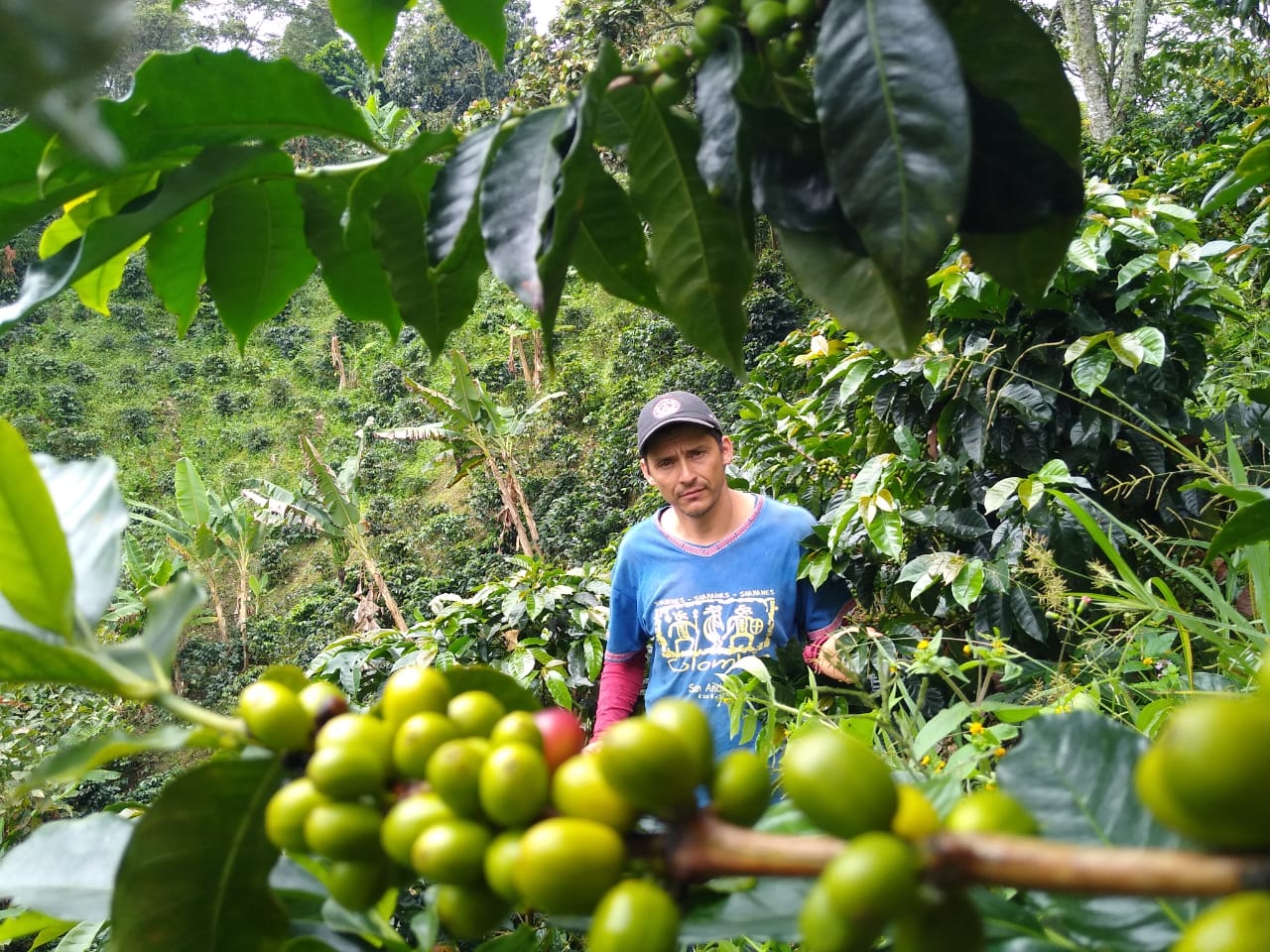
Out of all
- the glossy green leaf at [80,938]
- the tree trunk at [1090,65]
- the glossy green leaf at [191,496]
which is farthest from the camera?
the tree trunk at [1090,65]

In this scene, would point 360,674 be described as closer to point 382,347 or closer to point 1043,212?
point 1043,212

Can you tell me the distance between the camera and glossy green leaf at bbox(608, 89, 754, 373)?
514 mm

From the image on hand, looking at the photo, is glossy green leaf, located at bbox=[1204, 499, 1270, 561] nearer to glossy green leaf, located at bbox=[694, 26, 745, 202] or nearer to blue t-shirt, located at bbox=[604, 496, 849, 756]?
glossy green leaf, located at bbox=[694, 26, 745, 202]

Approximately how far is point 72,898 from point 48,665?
6.1 inches

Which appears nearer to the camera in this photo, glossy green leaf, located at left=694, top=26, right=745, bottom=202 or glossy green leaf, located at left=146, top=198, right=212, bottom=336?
glossy green leaf, located at left=694, top=26, right=745, bottom=202

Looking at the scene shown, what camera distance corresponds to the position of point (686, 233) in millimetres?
539

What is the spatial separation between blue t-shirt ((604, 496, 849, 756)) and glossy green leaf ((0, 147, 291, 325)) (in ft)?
5.41

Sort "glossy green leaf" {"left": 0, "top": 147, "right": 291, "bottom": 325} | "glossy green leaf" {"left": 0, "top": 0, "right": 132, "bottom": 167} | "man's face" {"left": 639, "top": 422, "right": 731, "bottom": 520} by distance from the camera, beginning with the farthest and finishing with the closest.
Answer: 1. "man's face" {"left": 639, "top": 422, "right": 731, "bottom": 520}
2. "glossy green leaf" {"left": 0, "top": 147, "right": 291, "bottom": 325}
3. "glossy green leaf" {"left": 0, "top": 0, "right": 132, "bottom": 167}

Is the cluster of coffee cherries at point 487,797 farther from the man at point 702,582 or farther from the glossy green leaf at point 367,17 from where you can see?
the man at point 702,582

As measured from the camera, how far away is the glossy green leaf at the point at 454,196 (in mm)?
455

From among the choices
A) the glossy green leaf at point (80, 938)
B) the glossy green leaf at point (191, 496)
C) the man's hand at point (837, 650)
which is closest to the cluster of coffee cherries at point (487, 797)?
the glossy green leaf at point (80, 938)

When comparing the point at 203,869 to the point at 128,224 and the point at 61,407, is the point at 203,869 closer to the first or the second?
the point at 128,224

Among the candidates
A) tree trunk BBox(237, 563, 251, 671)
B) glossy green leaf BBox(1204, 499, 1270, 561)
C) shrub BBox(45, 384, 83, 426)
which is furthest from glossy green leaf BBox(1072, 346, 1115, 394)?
shrub BBox(45, 384, 83, 426)

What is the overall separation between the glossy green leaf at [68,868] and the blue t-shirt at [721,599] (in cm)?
160
